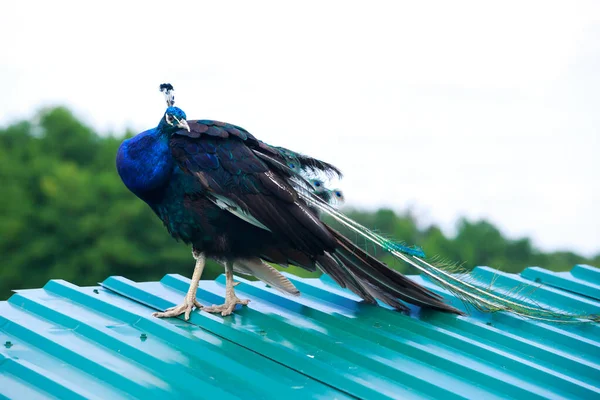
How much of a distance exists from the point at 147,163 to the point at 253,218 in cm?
88

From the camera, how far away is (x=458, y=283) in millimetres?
5980

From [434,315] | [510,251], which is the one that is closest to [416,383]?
[434,315]

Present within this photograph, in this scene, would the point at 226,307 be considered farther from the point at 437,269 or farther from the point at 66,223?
the point at 66,223

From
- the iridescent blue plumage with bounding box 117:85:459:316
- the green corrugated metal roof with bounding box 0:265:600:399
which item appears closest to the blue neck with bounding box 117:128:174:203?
the iridescent blue plumage with bounding box 117:85:459:316

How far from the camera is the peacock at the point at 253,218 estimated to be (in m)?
5.41

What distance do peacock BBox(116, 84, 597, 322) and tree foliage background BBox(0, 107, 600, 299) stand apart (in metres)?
24.9

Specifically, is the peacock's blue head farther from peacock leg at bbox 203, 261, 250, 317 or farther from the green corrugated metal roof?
the green corrugated metal roof

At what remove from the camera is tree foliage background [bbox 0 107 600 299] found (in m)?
30.3

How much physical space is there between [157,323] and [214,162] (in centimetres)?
115

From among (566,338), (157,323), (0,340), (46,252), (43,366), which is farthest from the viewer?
(46,252)

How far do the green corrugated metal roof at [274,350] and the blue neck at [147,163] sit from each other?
0.85 meters

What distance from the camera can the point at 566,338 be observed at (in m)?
5.59

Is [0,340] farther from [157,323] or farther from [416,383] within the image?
[416,383]

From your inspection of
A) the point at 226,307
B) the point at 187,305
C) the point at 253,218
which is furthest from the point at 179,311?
the point at 253,218
